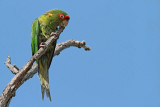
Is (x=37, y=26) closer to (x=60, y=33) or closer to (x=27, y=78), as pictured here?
(x=60, y=33)

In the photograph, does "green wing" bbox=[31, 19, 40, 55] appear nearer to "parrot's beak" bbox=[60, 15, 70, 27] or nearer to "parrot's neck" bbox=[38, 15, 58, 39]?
"parrot's neck" bbox=[38, 15, 58, 39]

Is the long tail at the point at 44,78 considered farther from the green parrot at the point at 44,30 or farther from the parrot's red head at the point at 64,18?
the parrot's red head at the point at 64,18

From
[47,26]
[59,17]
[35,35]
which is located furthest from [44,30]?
[59,17]

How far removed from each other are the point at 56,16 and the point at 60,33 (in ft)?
2.23

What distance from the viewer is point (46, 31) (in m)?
5.38

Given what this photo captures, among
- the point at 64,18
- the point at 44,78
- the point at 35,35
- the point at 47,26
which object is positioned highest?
the point at 64,18

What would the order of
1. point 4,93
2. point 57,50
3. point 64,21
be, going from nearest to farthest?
point 4,93 < point 64,21 < point 57,50

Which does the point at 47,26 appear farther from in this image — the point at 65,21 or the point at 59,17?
the point at 65,21

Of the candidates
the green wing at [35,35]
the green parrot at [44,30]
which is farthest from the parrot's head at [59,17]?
the green wing at [35,35]

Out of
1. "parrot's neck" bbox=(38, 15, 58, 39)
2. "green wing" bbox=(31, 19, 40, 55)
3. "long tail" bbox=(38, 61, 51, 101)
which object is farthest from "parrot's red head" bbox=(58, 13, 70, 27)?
"long tail" bbox=(38, 61, 51, 101)

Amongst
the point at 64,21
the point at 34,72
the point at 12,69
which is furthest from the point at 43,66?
the point at 64,21

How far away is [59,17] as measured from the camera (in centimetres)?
538

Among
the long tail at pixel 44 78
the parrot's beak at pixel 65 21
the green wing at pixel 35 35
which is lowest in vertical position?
the long tail at pixel 44 78

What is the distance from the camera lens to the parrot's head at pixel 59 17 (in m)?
5.27
